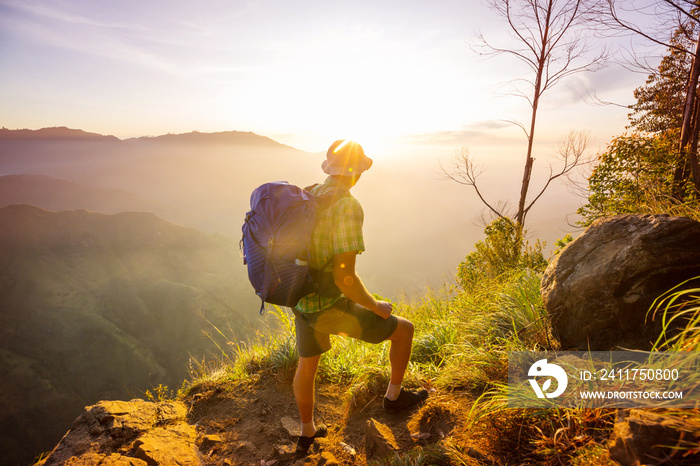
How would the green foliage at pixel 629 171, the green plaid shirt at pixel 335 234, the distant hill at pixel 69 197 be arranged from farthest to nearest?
the distant hill at pixel 69 197 < the green foliage at pixel 629 171 < the green plaid shirt at pixel 335 234

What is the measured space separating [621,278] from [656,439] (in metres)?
1.69

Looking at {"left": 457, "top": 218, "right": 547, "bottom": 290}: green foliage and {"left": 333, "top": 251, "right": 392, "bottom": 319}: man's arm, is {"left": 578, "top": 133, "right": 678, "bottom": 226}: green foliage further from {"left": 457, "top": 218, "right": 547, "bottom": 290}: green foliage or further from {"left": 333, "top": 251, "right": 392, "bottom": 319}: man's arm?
{"left": 333, "top": 251, "right": 392, "bottom": 319}: man's arm

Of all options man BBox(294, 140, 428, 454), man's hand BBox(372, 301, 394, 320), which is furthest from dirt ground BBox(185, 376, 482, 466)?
man's hand BBox(372, 301, 394, 320)

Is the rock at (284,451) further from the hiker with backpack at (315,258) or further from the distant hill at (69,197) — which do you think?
the distant hill at (69,197)

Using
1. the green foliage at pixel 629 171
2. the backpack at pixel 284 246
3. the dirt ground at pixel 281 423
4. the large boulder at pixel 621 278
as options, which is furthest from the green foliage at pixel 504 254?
the backpack at pixel 284 246

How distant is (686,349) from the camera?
1.59 m

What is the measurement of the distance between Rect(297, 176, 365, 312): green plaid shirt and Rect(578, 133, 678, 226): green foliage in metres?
6.20

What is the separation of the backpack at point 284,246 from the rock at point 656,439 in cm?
166

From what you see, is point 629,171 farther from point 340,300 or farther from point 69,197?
point 69,197

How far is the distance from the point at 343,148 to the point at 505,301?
284 cm

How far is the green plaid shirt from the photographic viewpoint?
6.58 feet

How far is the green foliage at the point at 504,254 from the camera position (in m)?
7.00

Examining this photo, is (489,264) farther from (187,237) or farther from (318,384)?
(187,237)

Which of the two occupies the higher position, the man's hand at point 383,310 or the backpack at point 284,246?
the backpack at point 284,246
